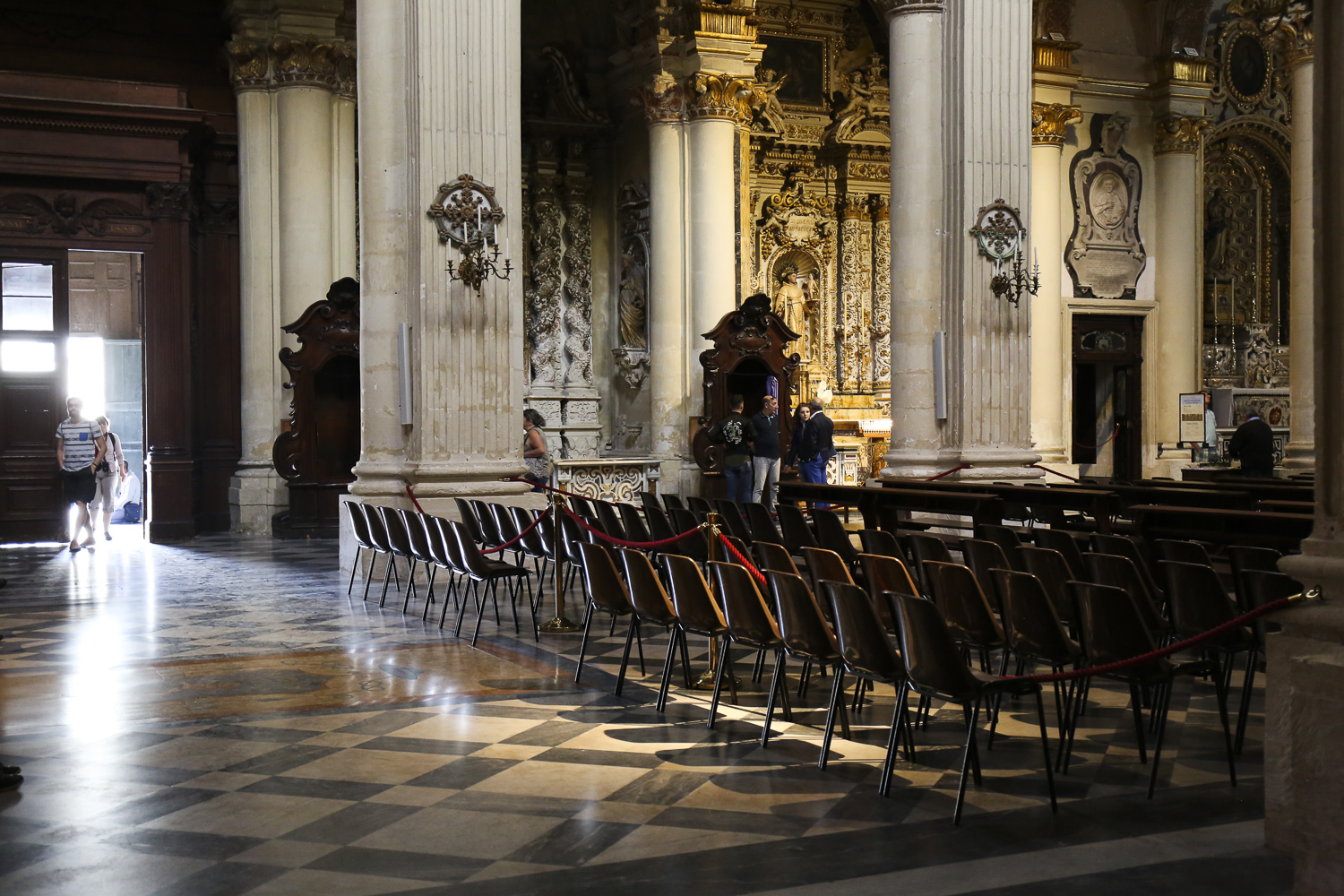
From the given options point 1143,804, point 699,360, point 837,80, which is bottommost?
point 1143,804

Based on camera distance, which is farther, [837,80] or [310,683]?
[837,80]

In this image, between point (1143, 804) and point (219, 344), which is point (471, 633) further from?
point (219, 344)

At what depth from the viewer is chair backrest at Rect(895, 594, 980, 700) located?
17.0 feet

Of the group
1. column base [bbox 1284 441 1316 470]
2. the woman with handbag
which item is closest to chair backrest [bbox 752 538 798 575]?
the woman with handbag

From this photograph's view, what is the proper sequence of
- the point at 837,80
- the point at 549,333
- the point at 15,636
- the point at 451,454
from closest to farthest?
the point at 15,636 < the point at 451,454 < the point at 549,333 < the point at 837,80

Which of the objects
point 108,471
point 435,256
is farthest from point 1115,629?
point 108,471

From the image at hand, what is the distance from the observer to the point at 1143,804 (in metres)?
5.14

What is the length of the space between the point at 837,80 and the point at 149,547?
43.9 feet

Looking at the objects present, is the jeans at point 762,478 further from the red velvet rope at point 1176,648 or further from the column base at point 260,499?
the red velvet rope at point 1176,648

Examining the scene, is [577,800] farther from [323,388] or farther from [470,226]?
[323,388]

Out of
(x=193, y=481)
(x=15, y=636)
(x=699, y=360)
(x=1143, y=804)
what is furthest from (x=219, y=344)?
(x=1143, y=804)

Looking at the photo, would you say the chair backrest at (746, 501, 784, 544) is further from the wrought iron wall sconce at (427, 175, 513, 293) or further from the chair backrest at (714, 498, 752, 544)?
the wrought iron wall sconce at (427, 175, 513, 293)

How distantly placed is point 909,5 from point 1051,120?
6864 mm

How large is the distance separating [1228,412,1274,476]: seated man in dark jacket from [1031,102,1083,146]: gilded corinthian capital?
626 cm
